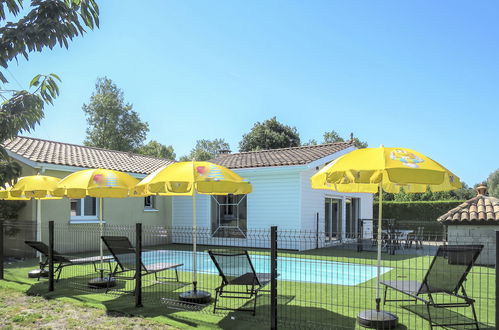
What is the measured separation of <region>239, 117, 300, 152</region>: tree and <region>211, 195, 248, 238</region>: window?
974 inches

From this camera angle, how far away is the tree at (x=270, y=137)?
1655 inches

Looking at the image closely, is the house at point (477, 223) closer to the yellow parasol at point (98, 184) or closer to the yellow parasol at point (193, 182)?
the yellow parasol at point (193, 182)

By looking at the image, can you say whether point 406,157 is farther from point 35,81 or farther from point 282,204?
point 282,204

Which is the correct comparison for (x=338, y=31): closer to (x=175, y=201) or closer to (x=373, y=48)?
(x=373, y=48)

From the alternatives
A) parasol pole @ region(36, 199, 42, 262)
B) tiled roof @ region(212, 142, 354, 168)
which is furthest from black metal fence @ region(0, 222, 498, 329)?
tiled roof @ region(212, 142, 354, 168)

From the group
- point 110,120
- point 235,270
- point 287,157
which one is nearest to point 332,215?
A: point 287,157

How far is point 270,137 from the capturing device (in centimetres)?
4209

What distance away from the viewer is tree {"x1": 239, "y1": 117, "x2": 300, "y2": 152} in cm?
4203

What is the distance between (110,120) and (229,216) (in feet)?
101

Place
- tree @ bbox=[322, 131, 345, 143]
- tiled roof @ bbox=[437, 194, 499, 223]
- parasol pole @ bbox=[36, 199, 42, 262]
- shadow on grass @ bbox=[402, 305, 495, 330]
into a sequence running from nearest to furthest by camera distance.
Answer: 1. shadow on grass @ bbox=[402, 305, 495, 330]
2. tiled roof @ bbox=[437, 194, 499, 223]
3. parasol pole @ bbox=[36, 199, 42, 262]
4. tree @ bbox=[322, 131, 345, 143]

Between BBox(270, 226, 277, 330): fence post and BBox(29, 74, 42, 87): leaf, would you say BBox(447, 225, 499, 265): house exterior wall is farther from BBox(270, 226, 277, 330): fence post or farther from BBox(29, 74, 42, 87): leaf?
BBox(29, 74, 42, 87): leaf

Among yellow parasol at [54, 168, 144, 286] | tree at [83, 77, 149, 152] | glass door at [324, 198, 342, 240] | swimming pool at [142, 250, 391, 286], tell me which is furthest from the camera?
tree at [83, 77, 149, 152]

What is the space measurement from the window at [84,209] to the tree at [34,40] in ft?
41.7

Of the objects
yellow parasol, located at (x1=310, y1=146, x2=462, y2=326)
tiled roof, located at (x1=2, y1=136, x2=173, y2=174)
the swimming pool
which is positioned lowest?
the swimming pool
